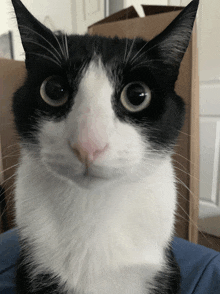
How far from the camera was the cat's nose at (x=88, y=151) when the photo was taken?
26 centimetres

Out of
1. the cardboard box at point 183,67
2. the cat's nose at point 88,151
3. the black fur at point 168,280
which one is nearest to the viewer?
the cat's nose at point 88,151

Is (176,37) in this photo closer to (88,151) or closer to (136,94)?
(136,94)

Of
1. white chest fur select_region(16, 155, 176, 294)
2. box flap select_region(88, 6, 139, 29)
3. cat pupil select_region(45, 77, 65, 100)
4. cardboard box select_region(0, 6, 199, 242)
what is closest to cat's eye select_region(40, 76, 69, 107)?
cat pupil select_region(45, 77, 65, 100)

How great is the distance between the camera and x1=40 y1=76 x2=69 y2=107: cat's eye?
309mm

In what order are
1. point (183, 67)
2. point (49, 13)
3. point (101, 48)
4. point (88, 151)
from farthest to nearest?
1. point (183, 67)
2. point (49, 13)
3. point (101, 48)
4. point (88, 151)

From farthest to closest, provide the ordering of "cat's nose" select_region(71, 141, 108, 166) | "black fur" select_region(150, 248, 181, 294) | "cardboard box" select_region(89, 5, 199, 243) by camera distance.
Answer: "cardboard box" select_region(89, 5, 199, 243), "black fur" select_region(150, 248, 181, 294), "cat's nose" select_region(71, 141, 108, 166)


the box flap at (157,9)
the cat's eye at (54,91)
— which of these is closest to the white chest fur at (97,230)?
the cat's eye at (54,91)

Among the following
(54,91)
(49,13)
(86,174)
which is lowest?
(86,174)

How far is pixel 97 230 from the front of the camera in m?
0.35

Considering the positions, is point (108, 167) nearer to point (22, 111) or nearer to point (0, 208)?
point (22, 111)

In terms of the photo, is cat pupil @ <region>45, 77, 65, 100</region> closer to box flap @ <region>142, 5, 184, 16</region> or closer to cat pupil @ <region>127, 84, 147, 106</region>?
cat pupil @ <region>127, 84, 147, 106</region>

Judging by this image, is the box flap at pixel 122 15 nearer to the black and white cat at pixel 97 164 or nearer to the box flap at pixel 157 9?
the box flap at pixel 157 9

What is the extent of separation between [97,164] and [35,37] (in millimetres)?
228

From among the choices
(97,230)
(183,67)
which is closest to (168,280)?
(97,230)
